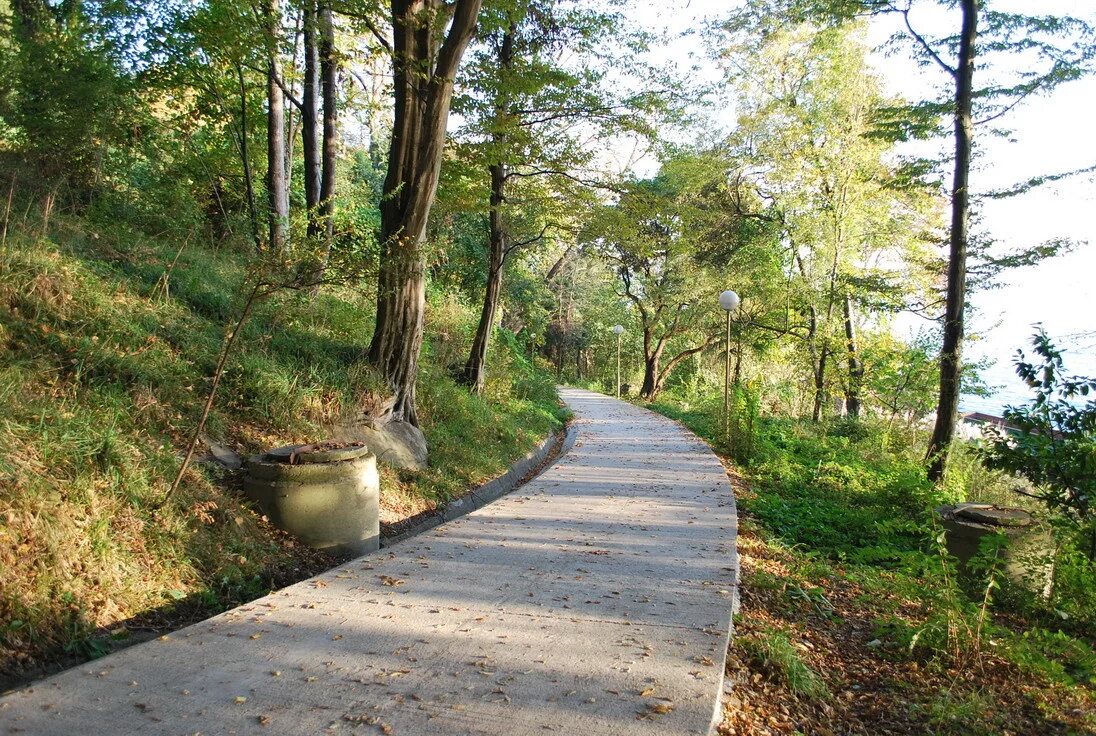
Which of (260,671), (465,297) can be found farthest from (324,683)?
(465,297)

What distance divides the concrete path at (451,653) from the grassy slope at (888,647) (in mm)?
285

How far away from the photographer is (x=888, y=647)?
11.7 feet

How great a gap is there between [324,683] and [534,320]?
81.4 ft

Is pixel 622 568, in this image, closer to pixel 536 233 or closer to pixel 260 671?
pixel 260 671

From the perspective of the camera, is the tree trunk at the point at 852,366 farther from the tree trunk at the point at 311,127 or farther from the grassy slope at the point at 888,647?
the tree trunk at the point at 311,127

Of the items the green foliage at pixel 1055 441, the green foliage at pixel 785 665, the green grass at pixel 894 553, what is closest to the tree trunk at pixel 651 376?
the green grass at pixel 894 553

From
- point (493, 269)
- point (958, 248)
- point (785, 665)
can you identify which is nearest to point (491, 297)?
point (493, 269)

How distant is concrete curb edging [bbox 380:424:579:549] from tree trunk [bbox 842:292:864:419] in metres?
8.56

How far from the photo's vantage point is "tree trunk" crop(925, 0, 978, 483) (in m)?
8.03

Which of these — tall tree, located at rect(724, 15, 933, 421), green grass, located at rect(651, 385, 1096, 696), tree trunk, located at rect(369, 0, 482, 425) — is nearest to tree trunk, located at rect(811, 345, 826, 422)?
tall tree, located at rect(724, 15, 933, 421)

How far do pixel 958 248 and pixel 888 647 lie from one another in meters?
6.70

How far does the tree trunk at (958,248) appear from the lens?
8030 millimetres

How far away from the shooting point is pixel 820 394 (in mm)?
16438

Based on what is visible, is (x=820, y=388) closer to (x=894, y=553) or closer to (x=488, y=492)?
(x=488, y=492)
